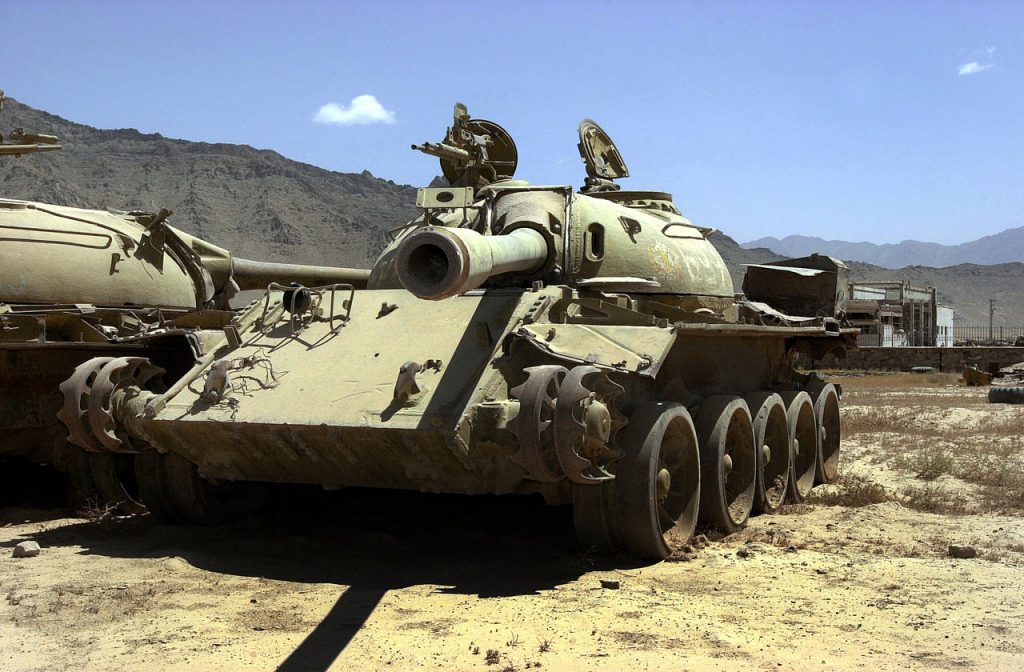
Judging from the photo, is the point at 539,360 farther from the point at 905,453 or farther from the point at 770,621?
the point at 905,453

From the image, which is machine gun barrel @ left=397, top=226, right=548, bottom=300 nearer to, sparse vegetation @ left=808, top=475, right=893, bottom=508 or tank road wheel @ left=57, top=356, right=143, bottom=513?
tank road wheel @ left=57, top=356, right=143, bottom=513

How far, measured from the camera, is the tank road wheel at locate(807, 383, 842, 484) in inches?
450

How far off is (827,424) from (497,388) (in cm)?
624

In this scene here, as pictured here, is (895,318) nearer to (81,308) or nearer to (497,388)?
(81,308)

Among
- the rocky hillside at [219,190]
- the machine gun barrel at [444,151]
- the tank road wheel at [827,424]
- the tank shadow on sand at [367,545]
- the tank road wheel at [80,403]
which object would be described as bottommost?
the tank shadow on sand at [367,545]

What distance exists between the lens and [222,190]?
74.7 m

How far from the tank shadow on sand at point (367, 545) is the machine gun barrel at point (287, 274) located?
3.76 m

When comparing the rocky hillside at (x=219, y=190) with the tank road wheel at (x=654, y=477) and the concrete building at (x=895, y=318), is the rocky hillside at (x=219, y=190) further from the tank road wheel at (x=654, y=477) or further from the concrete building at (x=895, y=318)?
the tank road wheel at (x=654, y=477)

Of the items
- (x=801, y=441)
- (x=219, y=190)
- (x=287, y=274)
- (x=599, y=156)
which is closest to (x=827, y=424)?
(x=801, y=441)

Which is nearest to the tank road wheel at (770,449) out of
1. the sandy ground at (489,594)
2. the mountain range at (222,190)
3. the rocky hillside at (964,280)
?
the sandy ground at (489,594)

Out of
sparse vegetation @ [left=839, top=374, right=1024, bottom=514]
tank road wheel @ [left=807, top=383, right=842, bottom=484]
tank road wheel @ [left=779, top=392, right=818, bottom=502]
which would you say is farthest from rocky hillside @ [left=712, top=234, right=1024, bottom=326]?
tank road wheel @ [left=779, top=392, right=818, bottom=502]

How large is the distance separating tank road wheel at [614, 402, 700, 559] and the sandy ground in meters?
0.20

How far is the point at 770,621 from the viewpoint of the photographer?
19.0 feet

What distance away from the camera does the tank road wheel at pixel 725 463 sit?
26.4 ft
